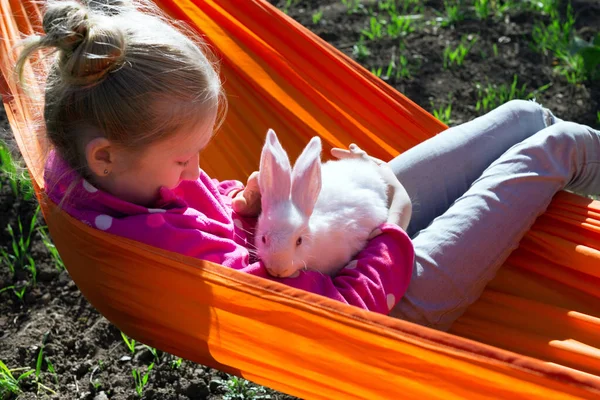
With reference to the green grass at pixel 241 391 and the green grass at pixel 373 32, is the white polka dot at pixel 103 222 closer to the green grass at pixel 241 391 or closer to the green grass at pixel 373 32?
Answer: the green grass at pixel 241 391

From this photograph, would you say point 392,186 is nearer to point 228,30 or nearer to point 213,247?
point 213,247

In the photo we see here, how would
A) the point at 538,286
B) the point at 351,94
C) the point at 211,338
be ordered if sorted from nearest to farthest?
the point at 211,338 → the point at 538,286 → the point at 351,94

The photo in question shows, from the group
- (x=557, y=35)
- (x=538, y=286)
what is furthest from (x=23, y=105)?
(x=557, y=35)

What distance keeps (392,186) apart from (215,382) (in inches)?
30.5

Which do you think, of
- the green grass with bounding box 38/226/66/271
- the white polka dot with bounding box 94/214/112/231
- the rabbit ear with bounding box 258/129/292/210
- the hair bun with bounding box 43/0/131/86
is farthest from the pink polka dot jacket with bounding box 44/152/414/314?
the green grass with bounding box 38/226/66/271

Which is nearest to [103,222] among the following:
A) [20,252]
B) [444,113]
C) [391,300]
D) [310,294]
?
[310,294]

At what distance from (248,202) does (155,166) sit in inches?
12.5

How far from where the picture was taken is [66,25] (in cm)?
142

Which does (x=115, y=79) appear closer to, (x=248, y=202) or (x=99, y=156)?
(x=99, y=156)

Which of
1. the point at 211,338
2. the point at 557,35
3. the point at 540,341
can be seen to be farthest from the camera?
the point at 557,35

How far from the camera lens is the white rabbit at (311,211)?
1.54 meters

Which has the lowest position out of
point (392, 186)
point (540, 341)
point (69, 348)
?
point (69, 348)

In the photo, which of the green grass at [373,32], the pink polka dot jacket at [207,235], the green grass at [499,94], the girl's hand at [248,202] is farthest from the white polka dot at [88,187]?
the green grass at [373,32]

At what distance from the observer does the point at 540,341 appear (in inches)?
65.9
